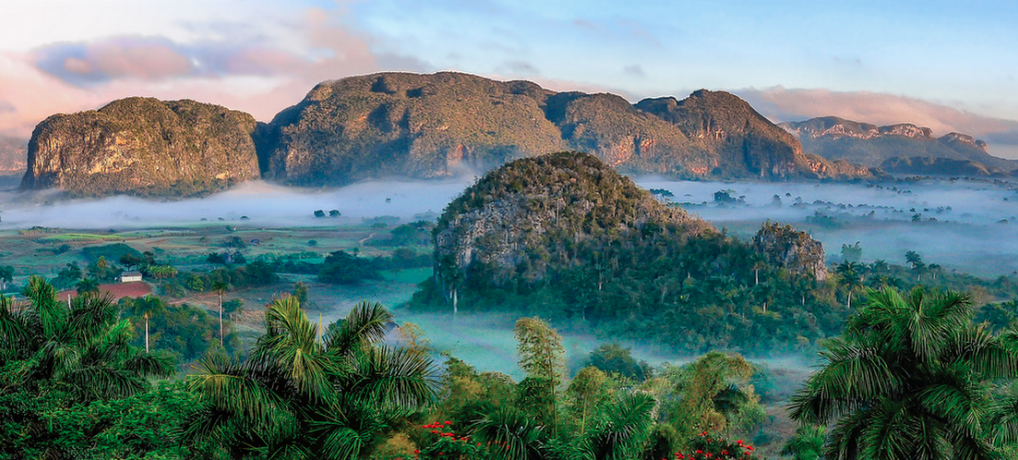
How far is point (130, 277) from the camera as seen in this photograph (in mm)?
72250

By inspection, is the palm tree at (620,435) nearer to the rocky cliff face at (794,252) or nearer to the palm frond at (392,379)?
the palm frond at (392,379)

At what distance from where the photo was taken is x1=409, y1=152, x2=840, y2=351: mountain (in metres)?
54.3

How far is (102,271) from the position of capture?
241 feet

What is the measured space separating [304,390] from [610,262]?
55.7 meters

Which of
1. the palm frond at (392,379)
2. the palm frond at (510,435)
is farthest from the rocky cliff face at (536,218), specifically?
the palm frond at (392,379)

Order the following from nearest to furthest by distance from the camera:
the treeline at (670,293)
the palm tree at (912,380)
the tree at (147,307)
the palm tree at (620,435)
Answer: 1. the palm tree at (912,380)
2. the palm tree at (620,435)
3. the tree at (147,307)
4. the treeline at (670,293)

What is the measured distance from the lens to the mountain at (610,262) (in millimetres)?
54281

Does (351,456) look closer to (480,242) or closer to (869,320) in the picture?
(869,320)

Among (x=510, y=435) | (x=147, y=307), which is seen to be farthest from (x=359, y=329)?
(x=147, y=307)

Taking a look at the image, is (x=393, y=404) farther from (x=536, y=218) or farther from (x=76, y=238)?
(x=76, y=238)

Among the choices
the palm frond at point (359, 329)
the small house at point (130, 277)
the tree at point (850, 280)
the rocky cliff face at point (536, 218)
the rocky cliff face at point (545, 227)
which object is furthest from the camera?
the small house at point (130, 277)

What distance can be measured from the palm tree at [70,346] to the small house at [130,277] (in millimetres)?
64117

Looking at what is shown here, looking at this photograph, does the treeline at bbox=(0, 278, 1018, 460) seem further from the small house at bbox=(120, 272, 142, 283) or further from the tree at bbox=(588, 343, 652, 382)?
the small house at bbox=(120, 272, 142, 283)

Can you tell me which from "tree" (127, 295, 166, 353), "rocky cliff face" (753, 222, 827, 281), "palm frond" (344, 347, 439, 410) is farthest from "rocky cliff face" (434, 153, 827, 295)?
"palm frond" (344, 347, 439, 410)
